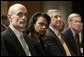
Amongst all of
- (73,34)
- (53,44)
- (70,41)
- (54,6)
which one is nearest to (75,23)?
(73,34)

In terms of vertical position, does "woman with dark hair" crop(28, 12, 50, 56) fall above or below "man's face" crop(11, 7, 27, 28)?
below

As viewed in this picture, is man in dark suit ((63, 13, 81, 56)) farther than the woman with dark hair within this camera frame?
Yes

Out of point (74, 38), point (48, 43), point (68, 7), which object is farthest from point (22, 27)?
point (68, 7)

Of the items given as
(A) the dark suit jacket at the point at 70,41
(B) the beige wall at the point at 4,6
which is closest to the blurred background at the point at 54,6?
(B) the beige wall at the point at 4,6

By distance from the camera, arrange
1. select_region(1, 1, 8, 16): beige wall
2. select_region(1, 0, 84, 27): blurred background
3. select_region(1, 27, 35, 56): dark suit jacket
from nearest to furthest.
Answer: select_region(1, 27, 35, 56): dark suit jacket, select_region(1, 1, 8, 16): beige wall, select_region(1, 0, 84, 27): blurred background

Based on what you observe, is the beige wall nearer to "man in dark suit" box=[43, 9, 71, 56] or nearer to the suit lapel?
"man in dark suit" box=[43, 9, 71, 56]

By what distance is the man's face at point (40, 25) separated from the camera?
453cm

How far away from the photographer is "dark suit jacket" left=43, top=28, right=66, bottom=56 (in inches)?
187

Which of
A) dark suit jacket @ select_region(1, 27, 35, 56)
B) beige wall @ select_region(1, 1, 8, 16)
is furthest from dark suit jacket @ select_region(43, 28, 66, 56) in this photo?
beige wall @ select_region(1, 1, 8, 16)

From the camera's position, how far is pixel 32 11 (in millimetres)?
8008

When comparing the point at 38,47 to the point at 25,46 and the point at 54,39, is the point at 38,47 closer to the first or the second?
the point at 25,46

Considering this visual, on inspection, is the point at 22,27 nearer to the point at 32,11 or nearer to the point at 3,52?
the point at 3,52

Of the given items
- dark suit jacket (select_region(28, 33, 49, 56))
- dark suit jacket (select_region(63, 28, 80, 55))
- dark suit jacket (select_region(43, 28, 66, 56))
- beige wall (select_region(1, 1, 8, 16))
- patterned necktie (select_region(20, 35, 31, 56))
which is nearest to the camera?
patterned necktie (select_region(20, 35, 31, 56))

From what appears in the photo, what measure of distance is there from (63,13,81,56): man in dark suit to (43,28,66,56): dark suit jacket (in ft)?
1.91
